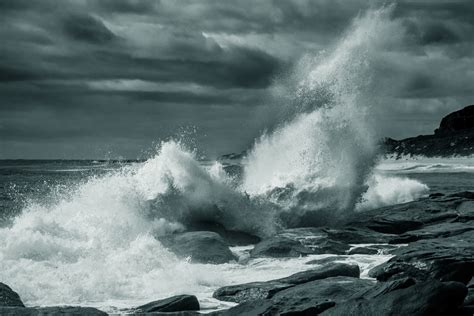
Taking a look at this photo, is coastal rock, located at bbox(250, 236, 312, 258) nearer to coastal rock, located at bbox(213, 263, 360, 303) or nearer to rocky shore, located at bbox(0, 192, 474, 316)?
rocky shore, located at bbox(0, 192, 474, 316)

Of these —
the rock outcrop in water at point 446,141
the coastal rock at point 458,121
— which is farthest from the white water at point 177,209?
the coastal rock at point 458,121

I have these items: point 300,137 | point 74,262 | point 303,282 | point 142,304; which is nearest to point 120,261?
point 74,262

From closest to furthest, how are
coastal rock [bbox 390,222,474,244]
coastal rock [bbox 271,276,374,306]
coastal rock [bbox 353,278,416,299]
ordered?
coastal rock [bbox 353,278,416,299] → coastal rock [bbox 271,276,374,306] → coastal rock [bbox 390,222,474,244]

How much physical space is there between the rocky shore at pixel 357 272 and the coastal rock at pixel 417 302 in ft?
0.04

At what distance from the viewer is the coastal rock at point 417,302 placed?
7.12 m

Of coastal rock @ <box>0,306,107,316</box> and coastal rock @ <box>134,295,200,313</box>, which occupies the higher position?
coastal rock @ <box>0,306,107,316</box>

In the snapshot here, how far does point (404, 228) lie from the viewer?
16797mm

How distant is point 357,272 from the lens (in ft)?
35.0

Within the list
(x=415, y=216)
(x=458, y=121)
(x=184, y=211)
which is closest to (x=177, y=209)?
(x=184, y=211)

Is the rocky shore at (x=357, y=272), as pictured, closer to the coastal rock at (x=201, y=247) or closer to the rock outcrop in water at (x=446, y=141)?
the coastal rock at (x=201, y=247)

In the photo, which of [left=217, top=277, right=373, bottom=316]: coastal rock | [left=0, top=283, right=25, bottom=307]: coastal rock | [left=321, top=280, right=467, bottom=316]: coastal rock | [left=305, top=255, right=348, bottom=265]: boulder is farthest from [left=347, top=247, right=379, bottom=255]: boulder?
[left=0, top=283, right=25, bottom=307]: coastal rock

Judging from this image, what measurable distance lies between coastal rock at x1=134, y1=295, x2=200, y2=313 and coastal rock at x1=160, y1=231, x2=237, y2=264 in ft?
11.9

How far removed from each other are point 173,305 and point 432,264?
416 cm

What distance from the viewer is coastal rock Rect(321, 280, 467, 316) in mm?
7125
